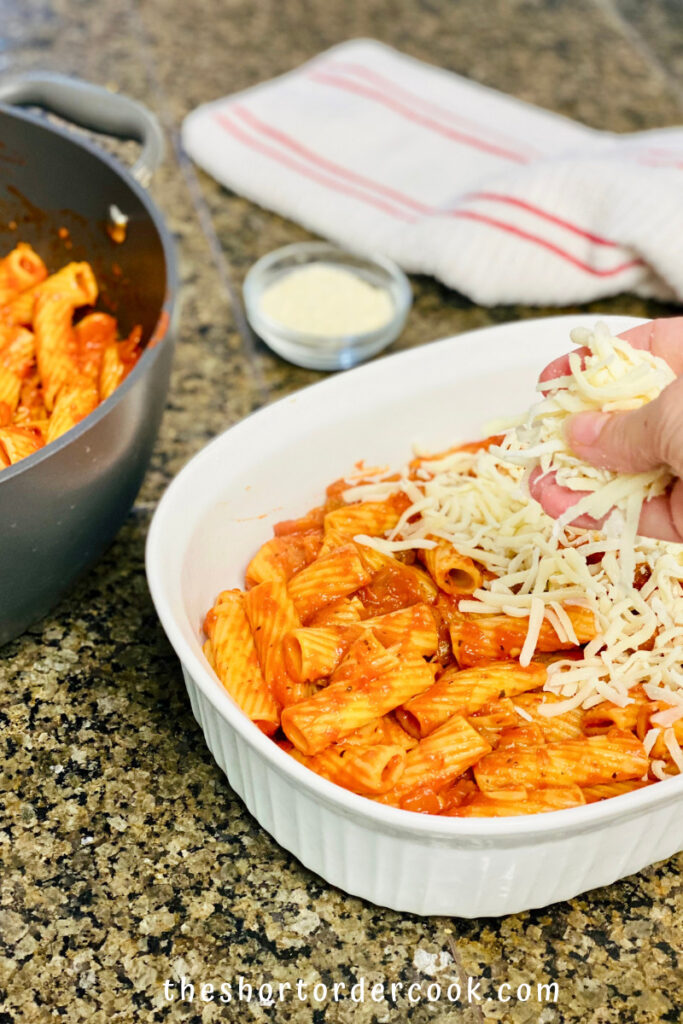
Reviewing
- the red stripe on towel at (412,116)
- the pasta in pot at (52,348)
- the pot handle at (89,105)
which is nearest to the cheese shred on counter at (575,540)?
the pasta in pot at (52,348)

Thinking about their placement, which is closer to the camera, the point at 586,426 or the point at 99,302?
the point at 586,426

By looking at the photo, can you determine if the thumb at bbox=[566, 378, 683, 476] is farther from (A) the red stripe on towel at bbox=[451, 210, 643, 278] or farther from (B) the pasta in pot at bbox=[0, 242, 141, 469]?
(A) the red stripe on towel at bbox=[451, 210, 643, 278]

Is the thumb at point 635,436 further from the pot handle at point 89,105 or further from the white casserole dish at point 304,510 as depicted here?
the pot handle at point 89,105

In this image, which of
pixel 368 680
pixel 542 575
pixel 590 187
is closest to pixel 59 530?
pixel 368 680

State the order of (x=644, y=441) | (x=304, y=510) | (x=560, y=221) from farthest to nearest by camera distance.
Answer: (x=560, y=221), (x=304, y=510), (x=644, y=441)

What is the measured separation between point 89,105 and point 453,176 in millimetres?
720

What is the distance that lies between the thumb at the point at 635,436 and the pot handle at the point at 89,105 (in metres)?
0.74

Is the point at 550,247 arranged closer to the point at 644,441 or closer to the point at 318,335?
the point at 318,335

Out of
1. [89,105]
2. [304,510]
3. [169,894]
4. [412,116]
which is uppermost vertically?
[89,105]

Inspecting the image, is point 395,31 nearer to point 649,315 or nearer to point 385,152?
point 385,152

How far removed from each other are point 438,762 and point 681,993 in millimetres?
317

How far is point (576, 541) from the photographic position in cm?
109

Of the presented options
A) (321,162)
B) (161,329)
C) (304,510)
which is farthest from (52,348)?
(321,162)

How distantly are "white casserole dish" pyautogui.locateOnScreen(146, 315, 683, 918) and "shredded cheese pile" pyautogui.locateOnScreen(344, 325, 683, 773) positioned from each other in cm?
7
